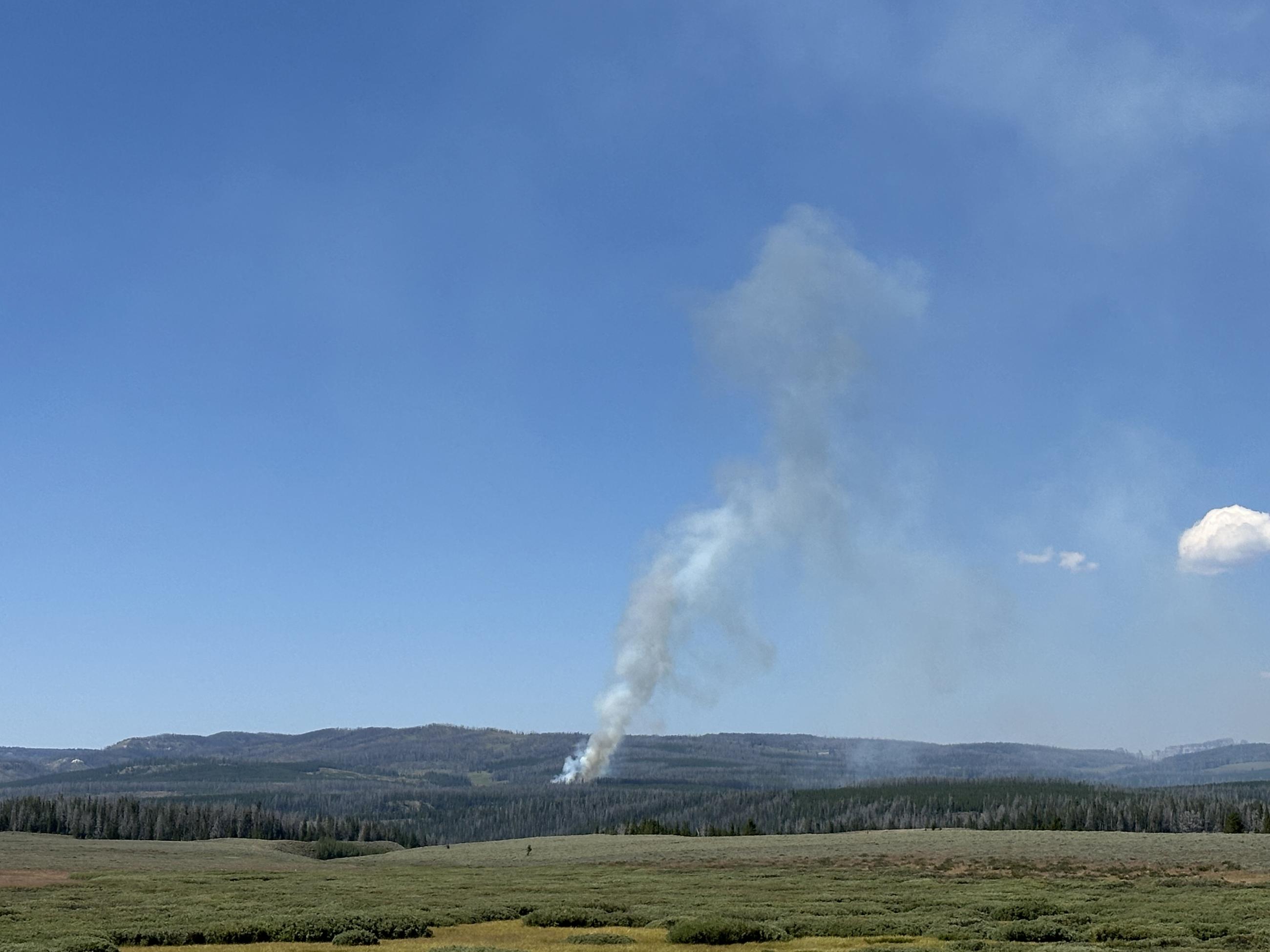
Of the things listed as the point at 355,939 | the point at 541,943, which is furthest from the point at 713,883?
the point at 355,939

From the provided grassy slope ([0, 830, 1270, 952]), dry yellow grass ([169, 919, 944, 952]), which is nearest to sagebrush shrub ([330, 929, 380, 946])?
dry yellow grass ([169, 919, 944, 952])

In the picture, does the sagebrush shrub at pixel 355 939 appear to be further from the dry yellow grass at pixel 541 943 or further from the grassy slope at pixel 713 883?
the grassy slope at pixel 713 883

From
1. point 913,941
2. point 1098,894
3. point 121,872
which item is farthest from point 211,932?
point 121,872

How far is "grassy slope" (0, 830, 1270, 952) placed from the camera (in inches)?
2026

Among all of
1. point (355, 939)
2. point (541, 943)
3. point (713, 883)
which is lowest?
point (713, 883)

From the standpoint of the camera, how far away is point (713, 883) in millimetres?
83688

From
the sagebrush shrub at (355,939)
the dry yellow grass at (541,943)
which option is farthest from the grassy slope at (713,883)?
the sagebrush shrub at (355,939)

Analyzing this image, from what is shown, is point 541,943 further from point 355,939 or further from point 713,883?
point 713,883

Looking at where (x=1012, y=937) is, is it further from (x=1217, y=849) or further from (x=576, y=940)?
(x=1217, y=849)

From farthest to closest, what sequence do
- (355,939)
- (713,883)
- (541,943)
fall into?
1. (713,883)
2. (541,943)
3. (355,939)

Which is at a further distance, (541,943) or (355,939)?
(541,943)

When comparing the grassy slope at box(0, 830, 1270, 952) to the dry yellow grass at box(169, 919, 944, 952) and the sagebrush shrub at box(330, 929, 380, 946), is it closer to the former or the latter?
the dry yellow grass at box(169, 919, 944, 952)

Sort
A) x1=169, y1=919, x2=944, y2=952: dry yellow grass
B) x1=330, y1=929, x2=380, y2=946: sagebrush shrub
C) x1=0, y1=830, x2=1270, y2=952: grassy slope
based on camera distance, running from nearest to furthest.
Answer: x1=169, y1=919, x2=944, y2=952: dry yellow grass → x1=330, y1=929, x2=380, y2=946: sagebrush shrub → x1=0, y1=830, x2=1270, y2=952: grassy slope

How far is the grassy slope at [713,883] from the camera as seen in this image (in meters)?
51.5
